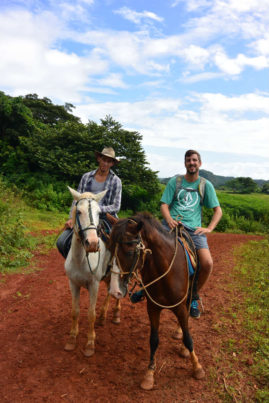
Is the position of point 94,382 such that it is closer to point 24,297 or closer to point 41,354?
point 41,354

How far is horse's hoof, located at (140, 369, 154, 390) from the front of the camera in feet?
10.5

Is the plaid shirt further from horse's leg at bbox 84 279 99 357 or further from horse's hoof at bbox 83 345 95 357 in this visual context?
horse's hoof at bbox 83 345 95 357

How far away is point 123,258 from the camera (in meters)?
2.67

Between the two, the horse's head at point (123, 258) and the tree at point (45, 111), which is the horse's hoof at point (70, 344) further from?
the tree at point (45, 111)

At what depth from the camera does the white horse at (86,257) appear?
10.8ft

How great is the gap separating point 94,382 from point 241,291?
4.53 metres

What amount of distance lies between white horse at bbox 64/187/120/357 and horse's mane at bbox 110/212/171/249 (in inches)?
21.1

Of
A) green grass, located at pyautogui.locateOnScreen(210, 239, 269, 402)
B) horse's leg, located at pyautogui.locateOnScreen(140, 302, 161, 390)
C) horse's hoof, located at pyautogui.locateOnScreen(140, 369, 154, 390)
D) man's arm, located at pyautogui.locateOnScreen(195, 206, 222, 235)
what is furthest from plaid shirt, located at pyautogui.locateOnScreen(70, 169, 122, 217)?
green grass, located at pyautogui.locateOnScreen(210, 239, 269, 402)

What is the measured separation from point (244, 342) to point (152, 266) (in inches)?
101

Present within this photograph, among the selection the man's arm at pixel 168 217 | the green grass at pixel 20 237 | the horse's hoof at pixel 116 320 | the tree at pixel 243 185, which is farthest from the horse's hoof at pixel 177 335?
the tree at pixel 243 185

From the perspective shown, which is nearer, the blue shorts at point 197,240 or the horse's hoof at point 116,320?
the blue shorts at point 197,240

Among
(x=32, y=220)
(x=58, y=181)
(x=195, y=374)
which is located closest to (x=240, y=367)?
(x=195, y=374)

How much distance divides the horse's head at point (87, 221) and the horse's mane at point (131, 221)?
0.52 metres

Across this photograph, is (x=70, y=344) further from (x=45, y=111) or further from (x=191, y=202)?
(x=45, y=111)
